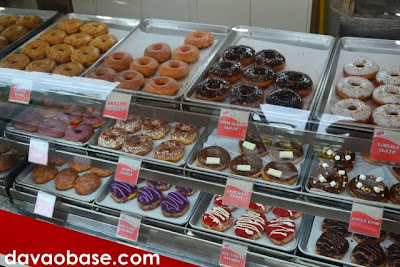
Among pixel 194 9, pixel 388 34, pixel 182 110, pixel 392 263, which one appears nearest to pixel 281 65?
pixel 182 110

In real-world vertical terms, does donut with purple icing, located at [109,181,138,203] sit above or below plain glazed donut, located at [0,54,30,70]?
below

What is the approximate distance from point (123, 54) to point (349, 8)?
1823 mm

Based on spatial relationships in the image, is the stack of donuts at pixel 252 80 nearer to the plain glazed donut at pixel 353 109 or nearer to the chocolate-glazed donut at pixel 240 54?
the chocolate-glazed donut at pixel 240 54

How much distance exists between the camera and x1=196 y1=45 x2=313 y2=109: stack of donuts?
2.05 meters

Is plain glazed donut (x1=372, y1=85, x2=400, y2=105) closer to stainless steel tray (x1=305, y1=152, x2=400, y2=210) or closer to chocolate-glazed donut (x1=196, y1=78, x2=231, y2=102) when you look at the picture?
stainless steel tray (x1=305, y1=152, x2=400, y2=210)

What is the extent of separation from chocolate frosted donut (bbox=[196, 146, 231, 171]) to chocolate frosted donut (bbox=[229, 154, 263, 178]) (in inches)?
1.6

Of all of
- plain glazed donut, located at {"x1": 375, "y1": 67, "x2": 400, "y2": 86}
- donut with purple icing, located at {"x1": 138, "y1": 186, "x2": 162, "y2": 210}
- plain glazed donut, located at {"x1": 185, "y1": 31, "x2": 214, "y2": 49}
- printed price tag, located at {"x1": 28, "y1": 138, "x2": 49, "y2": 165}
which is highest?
plain glazed donut, located at {"x1": 185, "y1": 31, "x2": 214, "y2": 49}

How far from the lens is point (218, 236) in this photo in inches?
92.8

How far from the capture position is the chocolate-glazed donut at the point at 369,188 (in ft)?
6.53

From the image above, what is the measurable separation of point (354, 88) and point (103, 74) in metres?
1.29

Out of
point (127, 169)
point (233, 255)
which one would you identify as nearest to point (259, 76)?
point (127, 169)

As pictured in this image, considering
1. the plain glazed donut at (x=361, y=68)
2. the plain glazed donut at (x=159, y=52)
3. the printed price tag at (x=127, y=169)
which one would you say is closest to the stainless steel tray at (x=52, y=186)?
the printed price tag at (x=127, y=169)

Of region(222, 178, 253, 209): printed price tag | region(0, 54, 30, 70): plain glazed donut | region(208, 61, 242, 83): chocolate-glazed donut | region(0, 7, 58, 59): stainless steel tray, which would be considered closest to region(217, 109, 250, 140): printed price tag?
region(222, 178, 253, 209): printed price tag

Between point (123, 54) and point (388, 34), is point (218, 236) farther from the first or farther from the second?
point (388, 34)
